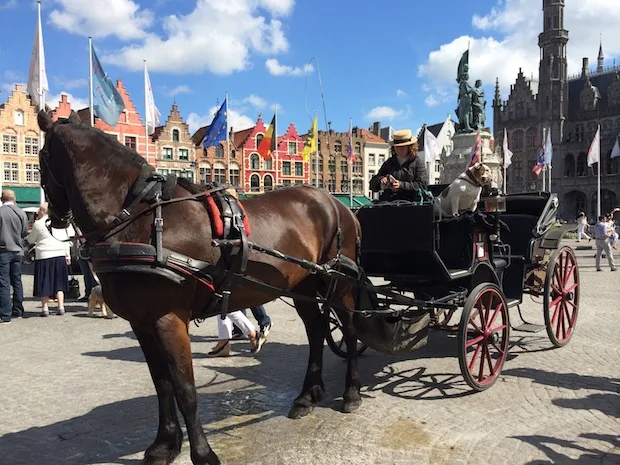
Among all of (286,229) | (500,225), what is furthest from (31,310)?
(500,225)

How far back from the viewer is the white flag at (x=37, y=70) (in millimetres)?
14836

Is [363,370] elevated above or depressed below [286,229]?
below

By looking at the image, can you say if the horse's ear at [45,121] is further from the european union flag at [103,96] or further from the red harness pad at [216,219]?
the european union flag at [103,96]

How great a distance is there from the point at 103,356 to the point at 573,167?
6277cm

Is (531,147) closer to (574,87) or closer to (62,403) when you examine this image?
(574,87)

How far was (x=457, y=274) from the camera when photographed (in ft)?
15.0

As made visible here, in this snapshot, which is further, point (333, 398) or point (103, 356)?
point (103, 356)

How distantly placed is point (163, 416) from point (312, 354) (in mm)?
1449

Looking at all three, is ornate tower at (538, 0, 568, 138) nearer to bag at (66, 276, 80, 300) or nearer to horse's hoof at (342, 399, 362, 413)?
bag at (66, 276, 80, 300)

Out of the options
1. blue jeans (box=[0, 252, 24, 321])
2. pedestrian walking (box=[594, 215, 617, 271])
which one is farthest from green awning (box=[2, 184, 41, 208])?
pedestrian walking (box=[594, 215, 617, 271])

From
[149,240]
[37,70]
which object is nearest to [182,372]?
[149,240]

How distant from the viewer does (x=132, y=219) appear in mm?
2900

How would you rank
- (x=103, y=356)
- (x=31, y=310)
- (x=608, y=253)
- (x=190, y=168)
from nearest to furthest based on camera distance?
(x=103, y=356), (x=31, y=310), (x=608, y=253), (x=190, y=168)

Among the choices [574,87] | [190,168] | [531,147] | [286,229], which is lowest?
[286,229]
